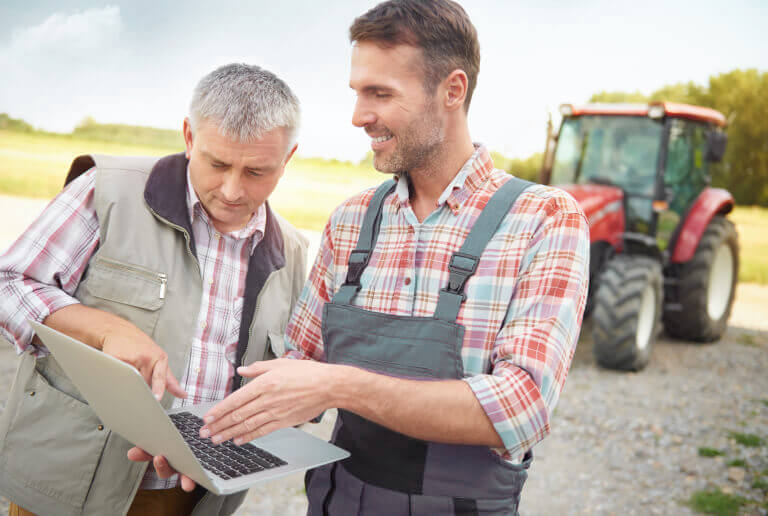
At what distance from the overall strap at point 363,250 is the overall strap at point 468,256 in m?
0.24

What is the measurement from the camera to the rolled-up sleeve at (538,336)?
1.24 metres

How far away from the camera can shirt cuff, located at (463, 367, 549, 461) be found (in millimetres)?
1233

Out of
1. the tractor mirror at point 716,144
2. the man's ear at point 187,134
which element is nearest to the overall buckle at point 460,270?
the man's ear at point 187,134

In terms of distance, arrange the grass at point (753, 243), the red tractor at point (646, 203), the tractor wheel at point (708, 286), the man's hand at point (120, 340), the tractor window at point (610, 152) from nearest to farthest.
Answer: the man's hand at point (120, 340) → the red tractor at point (646, 203) → the tractor window at point (610, 152) → the tractor wheel at point (708, 286) → the grass at point (753, 243)

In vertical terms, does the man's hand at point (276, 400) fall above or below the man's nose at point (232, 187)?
below

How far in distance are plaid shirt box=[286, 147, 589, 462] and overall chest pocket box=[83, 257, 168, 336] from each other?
1.29ft

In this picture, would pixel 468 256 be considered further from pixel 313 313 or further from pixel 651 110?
pixel 651 110

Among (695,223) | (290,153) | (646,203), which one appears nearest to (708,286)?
(695,223)

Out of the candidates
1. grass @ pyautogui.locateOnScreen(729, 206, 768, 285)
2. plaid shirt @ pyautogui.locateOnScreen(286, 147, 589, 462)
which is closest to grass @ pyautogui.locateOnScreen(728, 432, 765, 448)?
plaid shirt @ pyautogui.locateOnScreen(286, 147, 589, 462)

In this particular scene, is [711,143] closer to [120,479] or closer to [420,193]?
[420,193]

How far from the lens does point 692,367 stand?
22.1ft

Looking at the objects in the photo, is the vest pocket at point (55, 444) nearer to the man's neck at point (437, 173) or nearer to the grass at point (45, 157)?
the man's neck at point (437, 173)

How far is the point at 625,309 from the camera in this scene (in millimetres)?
5609

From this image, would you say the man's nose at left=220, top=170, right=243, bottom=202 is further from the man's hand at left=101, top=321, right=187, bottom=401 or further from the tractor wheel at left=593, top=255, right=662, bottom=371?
the tractor wheel at left=593, top=255, right=662, bottom=371
